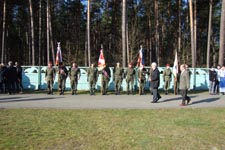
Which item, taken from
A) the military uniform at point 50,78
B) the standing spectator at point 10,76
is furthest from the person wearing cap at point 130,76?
the standing spectator at point 10,76

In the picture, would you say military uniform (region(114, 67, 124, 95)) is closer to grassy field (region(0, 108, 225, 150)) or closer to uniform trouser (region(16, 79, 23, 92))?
uniform trouser (region(16, 79, 23, 92))

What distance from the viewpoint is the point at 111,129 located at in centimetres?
986

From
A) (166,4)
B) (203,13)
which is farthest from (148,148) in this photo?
(166,4)

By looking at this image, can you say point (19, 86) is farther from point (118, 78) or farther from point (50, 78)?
point (118, 78)

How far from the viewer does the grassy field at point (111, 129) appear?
27.8 ft

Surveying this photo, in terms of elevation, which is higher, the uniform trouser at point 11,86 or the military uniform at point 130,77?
the military uniform at point 130,77

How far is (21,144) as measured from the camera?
8.29m

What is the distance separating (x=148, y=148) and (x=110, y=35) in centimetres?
4283

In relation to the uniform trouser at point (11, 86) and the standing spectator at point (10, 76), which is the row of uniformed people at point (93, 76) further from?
the uniform trouser at point (11, 86)

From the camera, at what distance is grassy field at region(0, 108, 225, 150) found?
8484 mm

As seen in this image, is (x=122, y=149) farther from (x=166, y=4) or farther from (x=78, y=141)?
(x=166, y=4)

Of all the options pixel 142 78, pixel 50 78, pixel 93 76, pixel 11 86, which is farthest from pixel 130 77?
pixel 11 86

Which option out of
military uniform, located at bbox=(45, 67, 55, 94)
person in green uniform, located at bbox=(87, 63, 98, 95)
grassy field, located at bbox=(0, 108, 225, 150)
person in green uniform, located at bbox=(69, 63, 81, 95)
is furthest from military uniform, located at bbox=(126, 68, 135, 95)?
grassy field, located at bbox=(0, 108, 225, 150)

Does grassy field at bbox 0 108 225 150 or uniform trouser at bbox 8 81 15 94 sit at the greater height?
uniform trouser at bbox 8 81 15 94
